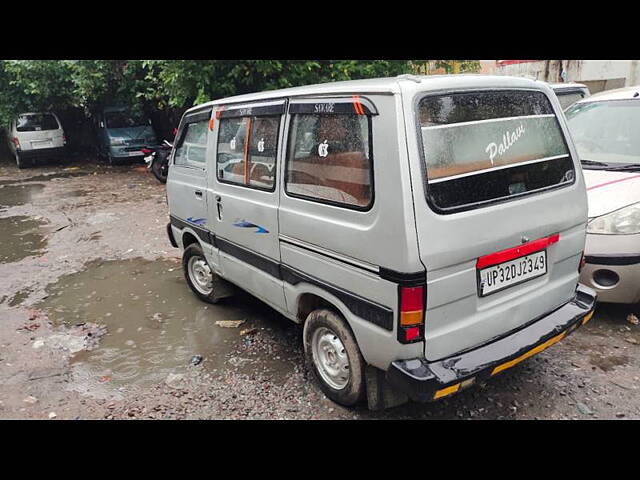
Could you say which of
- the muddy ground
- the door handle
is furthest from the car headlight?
the door handle

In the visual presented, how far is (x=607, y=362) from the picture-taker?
3.54m

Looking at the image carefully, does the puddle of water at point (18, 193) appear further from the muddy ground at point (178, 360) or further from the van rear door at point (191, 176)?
the van rear door at point (191, 176)

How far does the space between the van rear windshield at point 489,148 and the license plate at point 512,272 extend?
0.37 m

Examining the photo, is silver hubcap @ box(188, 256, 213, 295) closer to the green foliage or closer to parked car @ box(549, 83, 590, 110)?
the green foliage

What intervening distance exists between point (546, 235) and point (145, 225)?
6.92 m

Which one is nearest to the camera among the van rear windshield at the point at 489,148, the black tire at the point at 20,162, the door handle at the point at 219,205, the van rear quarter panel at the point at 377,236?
the van rear quarter panel at the point at 377,236

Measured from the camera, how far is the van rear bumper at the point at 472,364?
95.9 inches

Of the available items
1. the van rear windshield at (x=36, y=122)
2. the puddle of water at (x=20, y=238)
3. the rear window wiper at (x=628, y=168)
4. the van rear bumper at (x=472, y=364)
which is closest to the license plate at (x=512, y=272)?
the van rear bumper at (x=472, y=364)

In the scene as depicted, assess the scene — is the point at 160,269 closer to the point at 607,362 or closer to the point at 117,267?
the point at 117,267

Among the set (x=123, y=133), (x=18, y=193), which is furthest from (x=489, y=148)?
(x=123, y=133)

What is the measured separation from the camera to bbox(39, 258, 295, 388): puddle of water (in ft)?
12.6

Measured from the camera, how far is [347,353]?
9.50 ft

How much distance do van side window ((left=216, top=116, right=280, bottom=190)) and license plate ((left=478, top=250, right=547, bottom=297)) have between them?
154 centimetres

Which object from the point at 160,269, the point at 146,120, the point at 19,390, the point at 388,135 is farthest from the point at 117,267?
the point at 146,120
